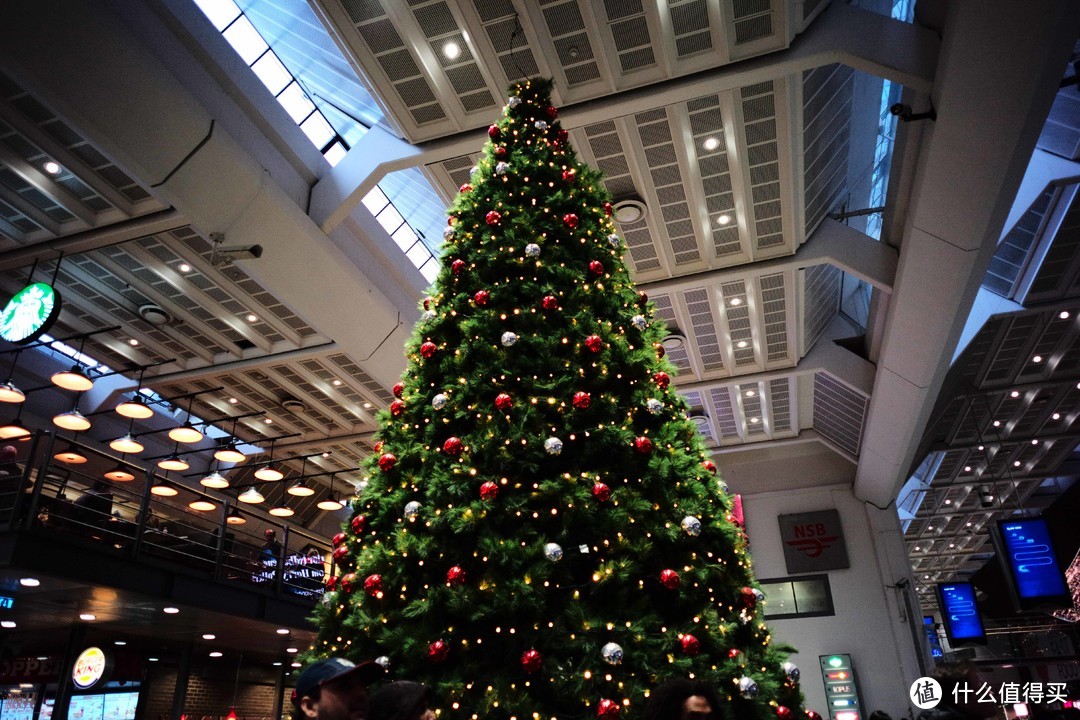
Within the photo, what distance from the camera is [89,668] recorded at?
9.06 metres

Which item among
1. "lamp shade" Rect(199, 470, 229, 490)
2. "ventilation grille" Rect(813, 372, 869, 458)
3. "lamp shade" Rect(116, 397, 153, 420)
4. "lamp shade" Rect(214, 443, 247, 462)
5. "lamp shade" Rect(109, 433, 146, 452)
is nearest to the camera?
"lamp shade" Rect(116, 397, 153, 420)

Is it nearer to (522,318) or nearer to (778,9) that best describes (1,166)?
(522,318)

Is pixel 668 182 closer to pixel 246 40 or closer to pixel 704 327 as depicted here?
pixel 704 327

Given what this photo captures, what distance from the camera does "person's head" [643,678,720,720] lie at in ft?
6.85

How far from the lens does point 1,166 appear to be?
26.5ft

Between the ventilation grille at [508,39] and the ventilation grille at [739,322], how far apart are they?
5.07 metres

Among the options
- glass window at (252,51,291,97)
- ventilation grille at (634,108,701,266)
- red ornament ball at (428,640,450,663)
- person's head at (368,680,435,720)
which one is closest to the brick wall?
glass window at (252,51,291,97)

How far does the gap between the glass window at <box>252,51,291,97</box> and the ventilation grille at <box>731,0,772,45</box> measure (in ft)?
19.5

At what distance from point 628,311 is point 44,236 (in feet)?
29.9

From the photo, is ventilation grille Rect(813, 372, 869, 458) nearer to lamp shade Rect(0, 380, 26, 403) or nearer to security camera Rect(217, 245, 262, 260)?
security camera Rect(217, 245, 262, 260)

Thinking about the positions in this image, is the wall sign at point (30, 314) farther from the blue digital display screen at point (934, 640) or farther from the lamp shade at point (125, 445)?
the blue digital display screen at point (934, 640)

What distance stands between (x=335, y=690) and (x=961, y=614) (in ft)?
55.2

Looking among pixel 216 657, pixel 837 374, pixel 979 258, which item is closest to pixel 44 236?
pixel 216 657

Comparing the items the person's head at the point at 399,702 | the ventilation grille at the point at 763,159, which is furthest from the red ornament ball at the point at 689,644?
the ventilation grille at the point at 763,159
